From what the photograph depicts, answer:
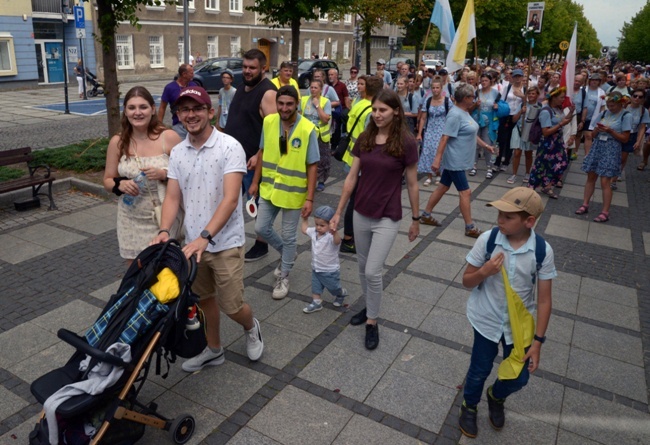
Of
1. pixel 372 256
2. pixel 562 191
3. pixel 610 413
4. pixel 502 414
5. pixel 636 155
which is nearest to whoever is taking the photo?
pixel 502 414

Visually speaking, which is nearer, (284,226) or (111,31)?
(284,226)

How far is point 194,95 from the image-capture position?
3.46 metres

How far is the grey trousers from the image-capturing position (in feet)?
14.3

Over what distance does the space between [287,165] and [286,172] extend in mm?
68

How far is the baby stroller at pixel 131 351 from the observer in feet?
9.33

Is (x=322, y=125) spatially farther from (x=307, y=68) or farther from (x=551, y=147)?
(x=307, y=68)

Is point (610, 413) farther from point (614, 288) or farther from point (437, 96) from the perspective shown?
point (437, 96)

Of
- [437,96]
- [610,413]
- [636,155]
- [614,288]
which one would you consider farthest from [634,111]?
[610,413]

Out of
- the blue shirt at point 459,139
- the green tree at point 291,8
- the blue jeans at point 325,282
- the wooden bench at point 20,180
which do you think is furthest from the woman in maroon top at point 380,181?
the green tree at point 291,8

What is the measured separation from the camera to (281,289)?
211 inches

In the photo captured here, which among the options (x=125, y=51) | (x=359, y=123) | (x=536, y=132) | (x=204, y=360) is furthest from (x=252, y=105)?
(x=125, y=51)

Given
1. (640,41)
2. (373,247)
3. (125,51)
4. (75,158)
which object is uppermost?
(640,41)

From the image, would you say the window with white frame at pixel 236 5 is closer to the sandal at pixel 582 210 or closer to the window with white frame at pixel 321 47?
the window with white frame at pixel 321 47

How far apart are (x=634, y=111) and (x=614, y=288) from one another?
4904 mm
